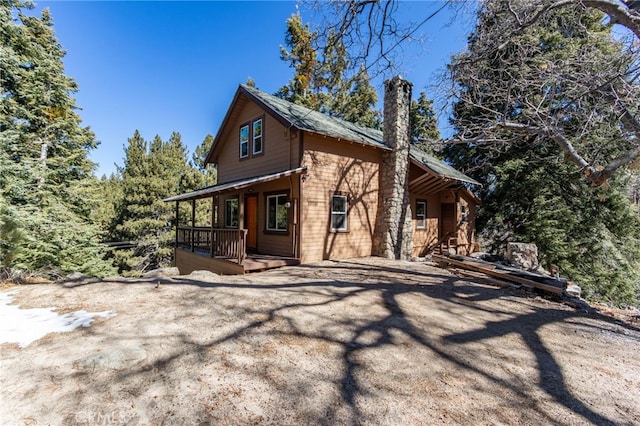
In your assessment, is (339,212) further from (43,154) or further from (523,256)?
(43,154)

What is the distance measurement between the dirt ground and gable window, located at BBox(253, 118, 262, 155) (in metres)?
6.97

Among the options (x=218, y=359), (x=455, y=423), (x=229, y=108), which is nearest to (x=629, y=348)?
(x=455, y=423)

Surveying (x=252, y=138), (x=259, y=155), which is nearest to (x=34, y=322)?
(x=259, y=155)

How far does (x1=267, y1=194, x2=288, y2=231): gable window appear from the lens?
9977 millimetres

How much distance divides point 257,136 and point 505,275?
365 inches

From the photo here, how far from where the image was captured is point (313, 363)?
3.01 meters

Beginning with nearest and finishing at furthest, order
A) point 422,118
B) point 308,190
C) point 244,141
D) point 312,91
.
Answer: point 308,190, point 244,141, point 312,91, point 422,118

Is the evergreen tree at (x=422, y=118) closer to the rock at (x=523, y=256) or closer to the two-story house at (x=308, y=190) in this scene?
the two-story house at (x=308, y=190)

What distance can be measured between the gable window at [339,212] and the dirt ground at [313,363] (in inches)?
193

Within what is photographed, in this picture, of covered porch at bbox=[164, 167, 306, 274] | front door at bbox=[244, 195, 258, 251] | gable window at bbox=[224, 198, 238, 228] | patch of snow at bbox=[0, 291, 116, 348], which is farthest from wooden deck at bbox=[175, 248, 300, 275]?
patch of snow at bbox=[0, 291, 116, 348]

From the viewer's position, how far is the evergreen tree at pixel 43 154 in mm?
8227

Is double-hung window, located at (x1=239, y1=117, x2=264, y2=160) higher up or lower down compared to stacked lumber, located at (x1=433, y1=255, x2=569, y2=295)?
higher up

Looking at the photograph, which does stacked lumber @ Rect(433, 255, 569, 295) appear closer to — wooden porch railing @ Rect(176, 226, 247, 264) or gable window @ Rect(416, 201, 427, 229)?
gable window @ Rect(416, 201, 427, 229)

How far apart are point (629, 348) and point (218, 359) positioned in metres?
5.21
